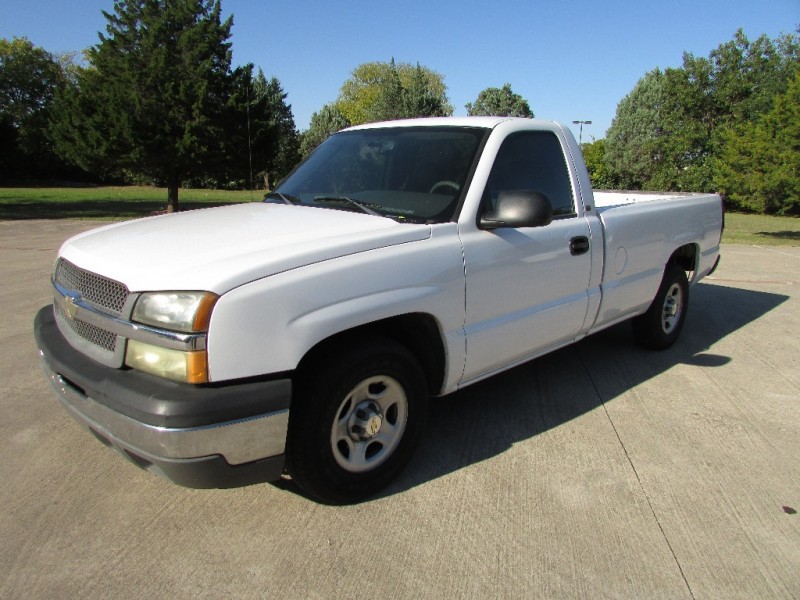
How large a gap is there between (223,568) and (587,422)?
2.44 metres

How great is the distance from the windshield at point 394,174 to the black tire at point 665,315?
2.52 metres

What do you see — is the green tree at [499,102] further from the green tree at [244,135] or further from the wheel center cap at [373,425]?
the wheel center cap at [373,425]

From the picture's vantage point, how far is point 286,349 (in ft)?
8.22

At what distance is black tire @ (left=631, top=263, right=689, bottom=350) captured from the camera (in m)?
→ 5.28

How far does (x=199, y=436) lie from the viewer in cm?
237

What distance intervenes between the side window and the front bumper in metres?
1.71

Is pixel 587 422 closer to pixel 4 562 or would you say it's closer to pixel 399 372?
pixel 399 372

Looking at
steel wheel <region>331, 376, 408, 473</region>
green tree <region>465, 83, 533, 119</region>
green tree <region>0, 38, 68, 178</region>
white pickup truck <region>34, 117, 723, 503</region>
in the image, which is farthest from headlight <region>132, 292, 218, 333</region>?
green tree <region>0, 38, 68, 178</region>

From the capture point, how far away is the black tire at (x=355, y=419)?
2.69 m

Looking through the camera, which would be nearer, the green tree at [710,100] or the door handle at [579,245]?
the door handle at [579,245]

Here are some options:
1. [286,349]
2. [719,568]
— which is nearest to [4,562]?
[286,349]

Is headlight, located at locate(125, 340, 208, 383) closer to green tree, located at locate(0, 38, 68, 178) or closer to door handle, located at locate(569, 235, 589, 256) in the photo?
door handle, located at locate(569, 235, 589, 256)

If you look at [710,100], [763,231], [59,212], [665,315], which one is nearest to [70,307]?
[665,315]

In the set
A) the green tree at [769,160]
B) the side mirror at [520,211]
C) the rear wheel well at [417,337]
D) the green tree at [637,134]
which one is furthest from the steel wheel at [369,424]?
the green tree at [637,134]
